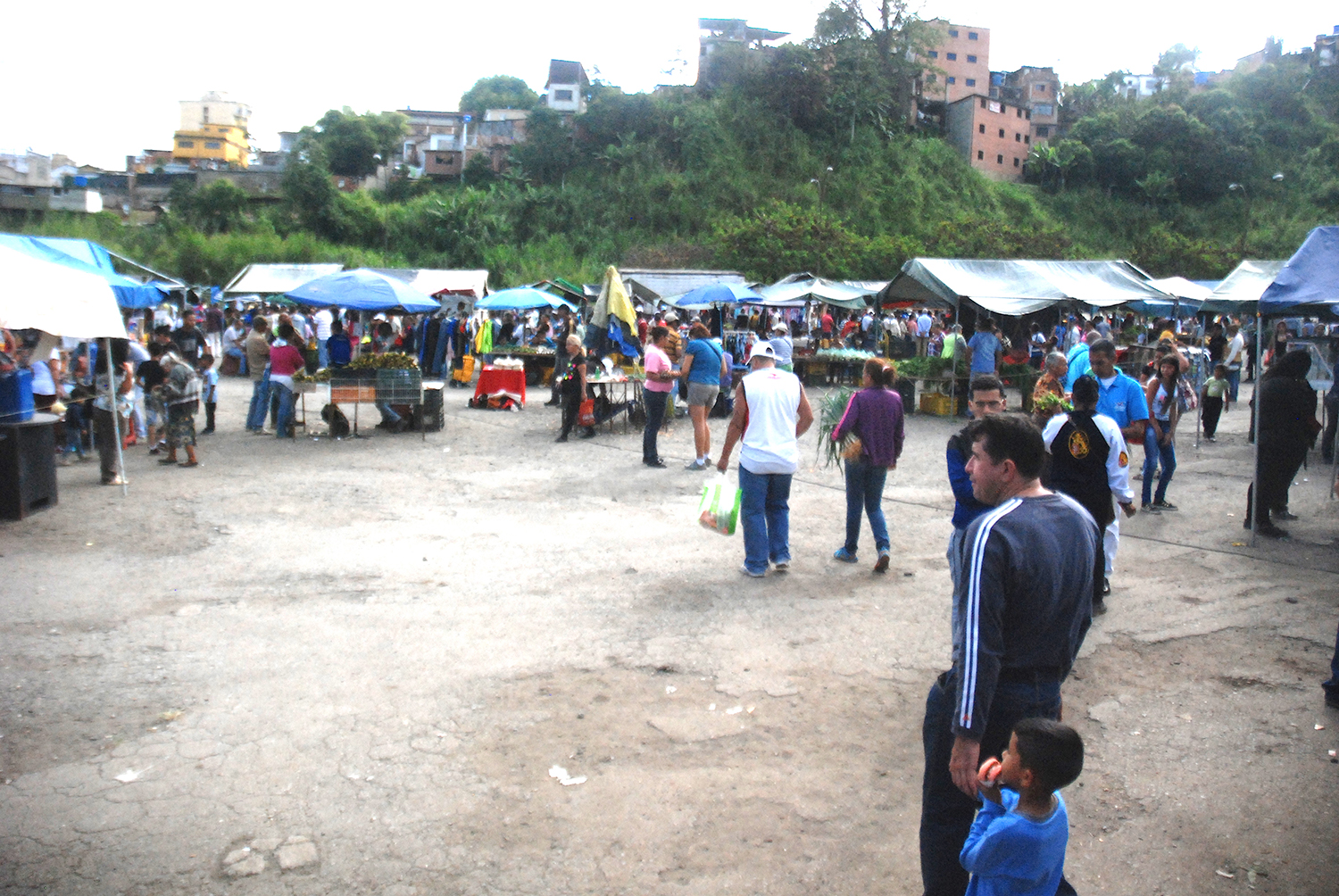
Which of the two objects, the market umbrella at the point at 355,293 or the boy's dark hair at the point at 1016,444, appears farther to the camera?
the market umbrella at the point at 355,293

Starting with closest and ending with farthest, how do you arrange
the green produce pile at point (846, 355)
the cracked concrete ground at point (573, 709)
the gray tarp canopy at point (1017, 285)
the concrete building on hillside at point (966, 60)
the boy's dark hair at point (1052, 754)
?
1. the boy's dark hair at point (1052, 754)
2. the cracked concrete ground at point (573, 709)
3. the gray tarp canopy at point (1017, 285)
4. the green produce pile at point (846, 355)
5. the concrete building on hillside at point (966, 60)

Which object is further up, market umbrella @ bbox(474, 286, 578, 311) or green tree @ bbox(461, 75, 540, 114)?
green tree @ bbox(461, 75, 540, 114)

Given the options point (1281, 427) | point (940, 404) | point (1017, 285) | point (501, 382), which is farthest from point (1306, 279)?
point (501, 382)

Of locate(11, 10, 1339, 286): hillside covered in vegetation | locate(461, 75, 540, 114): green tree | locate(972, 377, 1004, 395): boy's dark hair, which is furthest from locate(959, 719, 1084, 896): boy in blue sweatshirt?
locate(461, 75, 540, 114): green tree

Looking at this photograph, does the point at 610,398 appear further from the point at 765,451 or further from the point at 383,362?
the point at 765,451

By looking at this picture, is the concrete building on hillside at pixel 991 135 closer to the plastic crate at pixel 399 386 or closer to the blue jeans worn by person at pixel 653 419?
the plastic crate at pixel 399 386

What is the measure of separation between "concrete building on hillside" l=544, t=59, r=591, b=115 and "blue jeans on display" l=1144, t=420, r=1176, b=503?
7218 cm

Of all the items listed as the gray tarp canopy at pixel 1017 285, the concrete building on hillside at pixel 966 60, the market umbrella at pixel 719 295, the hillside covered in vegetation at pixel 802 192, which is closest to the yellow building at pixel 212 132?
the hillside covered in vegetation at pixel 802 192

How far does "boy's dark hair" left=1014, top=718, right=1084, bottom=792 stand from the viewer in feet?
7.26

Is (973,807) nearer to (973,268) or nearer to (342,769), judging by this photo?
(342,769)

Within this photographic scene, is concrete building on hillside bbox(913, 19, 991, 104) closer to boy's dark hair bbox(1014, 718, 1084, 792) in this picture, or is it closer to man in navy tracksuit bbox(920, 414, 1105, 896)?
man in navy tracksuit bbox(920, 414, 1105, 896)

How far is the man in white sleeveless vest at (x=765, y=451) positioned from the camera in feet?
21.5

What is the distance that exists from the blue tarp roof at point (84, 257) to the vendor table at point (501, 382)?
19.5ft

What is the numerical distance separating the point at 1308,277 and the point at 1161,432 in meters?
2.02
